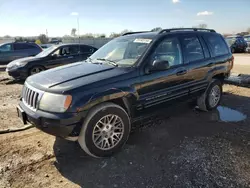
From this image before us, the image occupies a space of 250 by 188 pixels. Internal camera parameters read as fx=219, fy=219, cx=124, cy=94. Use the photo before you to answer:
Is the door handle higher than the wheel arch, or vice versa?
the door handle

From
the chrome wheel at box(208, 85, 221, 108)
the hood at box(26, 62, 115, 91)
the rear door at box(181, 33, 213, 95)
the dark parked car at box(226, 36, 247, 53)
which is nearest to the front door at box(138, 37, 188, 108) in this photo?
the rear door at box(181, 33, 213, 95)

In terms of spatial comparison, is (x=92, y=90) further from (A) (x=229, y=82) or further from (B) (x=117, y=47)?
(A) (x=229, y=82)

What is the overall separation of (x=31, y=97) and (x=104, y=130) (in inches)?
47.1

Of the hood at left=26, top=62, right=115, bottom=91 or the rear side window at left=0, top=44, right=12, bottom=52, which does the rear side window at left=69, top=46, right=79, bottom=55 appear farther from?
the rear side window at left=0, top=44, right=12, bottom=52

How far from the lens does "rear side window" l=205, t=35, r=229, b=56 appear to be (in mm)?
5095

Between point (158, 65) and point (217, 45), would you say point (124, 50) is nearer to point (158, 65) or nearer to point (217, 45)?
point (158, 65)

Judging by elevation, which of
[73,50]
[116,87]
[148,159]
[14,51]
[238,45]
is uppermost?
[238,45]

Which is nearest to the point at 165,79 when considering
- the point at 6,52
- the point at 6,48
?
the point at 6,52

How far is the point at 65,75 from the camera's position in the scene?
3449mm

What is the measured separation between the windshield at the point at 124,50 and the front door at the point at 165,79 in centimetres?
26

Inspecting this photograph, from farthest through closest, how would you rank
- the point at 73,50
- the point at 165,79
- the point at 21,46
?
the point at 21,46, the point at 73,50, the point at 165,79

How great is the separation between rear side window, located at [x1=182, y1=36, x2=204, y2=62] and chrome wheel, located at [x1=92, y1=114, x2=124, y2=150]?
Result: 6.74 feet

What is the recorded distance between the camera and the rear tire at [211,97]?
5.18 meters

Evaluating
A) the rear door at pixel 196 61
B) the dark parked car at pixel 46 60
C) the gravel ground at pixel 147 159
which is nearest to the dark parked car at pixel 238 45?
the dark parked car at pixel 46 60
